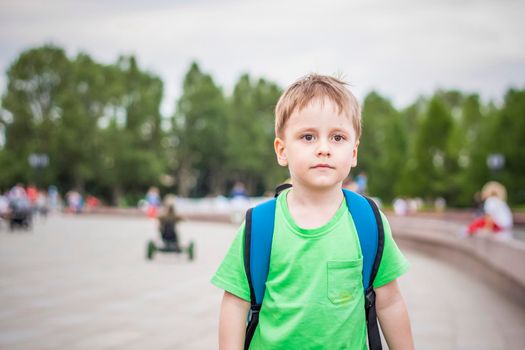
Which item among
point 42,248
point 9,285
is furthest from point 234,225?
point 9,285

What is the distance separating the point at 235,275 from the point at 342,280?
14.3 inches

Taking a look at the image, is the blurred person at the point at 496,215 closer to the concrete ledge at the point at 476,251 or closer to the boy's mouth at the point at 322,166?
the concrete ledge at the point at 476,251

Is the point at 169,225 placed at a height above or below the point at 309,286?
below

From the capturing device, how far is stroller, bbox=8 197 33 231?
23.4 meters

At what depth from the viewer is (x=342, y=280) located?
215cm

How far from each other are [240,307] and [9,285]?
793 centimetres

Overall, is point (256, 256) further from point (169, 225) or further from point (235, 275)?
point (169, 225)

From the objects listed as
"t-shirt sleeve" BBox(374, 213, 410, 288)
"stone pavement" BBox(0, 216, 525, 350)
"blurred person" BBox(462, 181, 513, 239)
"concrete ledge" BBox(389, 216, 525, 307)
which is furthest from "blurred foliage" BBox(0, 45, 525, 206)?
"t-shirt sleeve" BBox(374, 213, 410, 288)

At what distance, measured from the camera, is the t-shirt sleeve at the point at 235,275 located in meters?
2.23

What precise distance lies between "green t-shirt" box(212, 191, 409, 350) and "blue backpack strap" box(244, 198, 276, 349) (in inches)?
0.8

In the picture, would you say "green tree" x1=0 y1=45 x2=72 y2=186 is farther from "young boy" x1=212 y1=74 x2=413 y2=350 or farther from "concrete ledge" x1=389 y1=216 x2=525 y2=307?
"young boy" x1=212 y1=74 x2=413 y2=350

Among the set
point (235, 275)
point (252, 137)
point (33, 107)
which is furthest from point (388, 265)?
point (252, 137)

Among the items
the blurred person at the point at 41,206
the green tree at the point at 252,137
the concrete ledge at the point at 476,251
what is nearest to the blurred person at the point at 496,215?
the concrete ledge at the point at 476,251

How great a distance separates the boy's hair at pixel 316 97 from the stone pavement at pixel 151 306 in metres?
3.68
